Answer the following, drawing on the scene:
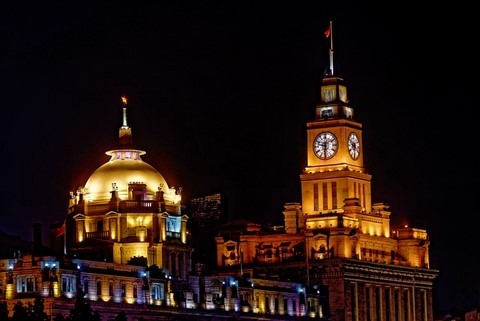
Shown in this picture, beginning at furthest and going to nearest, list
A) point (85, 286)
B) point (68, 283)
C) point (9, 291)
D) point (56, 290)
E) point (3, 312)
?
1. point (85, 286)
2. point (68, 283)
3. point (9, 291)
4. point (56, 290)
5. point (3, 312)

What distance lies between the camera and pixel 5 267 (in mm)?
194250

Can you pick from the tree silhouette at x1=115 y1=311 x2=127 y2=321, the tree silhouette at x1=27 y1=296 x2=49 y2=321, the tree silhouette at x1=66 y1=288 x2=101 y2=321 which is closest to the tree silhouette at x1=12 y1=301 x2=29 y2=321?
the tree silhouette at x1=27 y1=296 x2=49 y2=321

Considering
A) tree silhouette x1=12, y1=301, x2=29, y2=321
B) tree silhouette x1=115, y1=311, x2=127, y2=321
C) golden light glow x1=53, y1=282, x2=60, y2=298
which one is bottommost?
tree silhouette x1=115, y1=311, x2=127, y2=321

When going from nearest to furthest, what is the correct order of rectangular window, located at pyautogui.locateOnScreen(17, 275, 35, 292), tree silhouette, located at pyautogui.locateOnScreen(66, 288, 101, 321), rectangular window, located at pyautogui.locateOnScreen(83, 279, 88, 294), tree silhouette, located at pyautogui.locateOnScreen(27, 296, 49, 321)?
tree silhouette, located at pyautogui.locateOnScreen(27, 296, 49, 321) → tree silhouette, located at pyautogui.locateOnScreen(66, 288, 101, 321) → rectangular window, located at pyautogui.locateOnScreen(17, 275, 35, 292) → rectangular window, located at pyautogui.locateOnScreen(83, 279, 88, 294)

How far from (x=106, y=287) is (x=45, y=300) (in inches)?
407

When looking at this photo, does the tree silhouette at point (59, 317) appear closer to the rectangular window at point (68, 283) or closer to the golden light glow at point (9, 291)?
the rectangular window at point (68, 283)

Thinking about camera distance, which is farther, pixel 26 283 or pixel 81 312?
pixel 26 283

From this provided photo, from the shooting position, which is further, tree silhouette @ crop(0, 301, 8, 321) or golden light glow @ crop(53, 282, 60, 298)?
golden light glow @ crop(53, 282, 60, 298)

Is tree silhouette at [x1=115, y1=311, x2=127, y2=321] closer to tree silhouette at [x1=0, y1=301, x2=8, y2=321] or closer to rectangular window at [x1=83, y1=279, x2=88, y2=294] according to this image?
rectangular window at [x1=83, y1=279, x2=88, y2=294]

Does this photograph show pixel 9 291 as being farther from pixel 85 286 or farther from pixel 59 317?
pixel 59 317

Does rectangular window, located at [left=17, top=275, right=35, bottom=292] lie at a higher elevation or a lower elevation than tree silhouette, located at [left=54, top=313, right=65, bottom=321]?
higher

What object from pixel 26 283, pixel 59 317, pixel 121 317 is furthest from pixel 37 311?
pixel 26 283

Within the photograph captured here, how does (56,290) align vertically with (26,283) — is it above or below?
below

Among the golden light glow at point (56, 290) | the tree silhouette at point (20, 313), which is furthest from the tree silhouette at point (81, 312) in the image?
the golden light glow at point (56, 290)
